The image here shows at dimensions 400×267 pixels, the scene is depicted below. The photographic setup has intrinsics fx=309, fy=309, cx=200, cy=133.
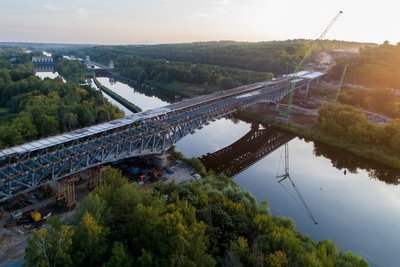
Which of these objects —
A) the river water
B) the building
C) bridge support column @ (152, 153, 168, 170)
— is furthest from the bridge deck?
the building

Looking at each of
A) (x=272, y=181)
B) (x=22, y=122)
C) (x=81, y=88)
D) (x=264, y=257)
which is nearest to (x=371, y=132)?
(x=272, y=181)

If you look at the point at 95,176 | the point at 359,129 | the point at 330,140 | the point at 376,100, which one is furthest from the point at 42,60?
the point at 359,129

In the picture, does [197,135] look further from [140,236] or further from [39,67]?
[39,67]

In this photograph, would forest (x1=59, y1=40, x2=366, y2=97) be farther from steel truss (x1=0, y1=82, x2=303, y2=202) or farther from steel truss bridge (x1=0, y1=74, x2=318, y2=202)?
steel truss (x1=0, y1=82, x2=303, y2=202)

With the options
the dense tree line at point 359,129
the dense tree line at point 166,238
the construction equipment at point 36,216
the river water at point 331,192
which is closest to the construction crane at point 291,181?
the river water at point 331,192

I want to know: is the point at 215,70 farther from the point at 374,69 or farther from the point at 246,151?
the point at 246,151

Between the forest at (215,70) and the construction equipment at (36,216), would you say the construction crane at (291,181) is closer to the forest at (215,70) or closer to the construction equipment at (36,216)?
the construction equipment at (36,216)
